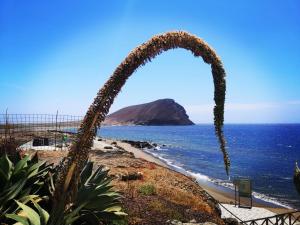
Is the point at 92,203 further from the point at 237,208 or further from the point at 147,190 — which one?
the point at 237,208

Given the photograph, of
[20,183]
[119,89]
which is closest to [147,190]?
[20,183]

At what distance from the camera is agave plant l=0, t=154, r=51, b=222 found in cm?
618

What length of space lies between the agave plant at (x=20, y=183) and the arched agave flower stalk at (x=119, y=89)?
7.44ft


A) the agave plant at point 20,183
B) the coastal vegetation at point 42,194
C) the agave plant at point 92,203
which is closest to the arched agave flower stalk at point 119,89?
the agave plant at point 92,203

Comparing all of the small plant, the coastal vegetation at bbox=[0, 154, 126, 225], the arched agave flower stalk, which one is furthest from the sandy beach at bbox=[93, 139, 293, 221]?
the arched agave flower stalk

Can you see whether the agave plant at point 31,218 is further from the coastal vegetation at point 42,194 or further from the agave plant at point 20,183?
the agave plant at point 20,183

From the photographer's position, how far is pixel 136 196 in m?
11.7

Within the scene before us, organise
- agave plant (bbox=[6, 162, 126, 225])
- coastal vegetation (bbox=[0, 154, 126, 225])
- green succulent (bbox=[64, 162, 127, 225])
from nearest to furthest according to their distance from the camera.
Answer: agave plant (bbox=[6, 162, 126, 225])
coastal vegetation (bbox=[0, 154, 126, 225])
green succulent (bbox=[64, 162, 127, 225])

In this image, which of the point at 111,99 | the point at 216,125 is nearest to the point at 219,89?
the point at 216,125

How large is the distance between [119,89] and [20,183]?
316cm

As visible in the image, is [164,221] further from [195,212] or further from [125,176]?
[125,176]

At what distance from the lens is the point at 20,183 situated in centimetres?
637

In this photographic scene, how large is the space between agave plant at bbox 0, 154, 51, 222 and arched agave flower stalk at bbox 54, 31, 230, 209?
7.44ft

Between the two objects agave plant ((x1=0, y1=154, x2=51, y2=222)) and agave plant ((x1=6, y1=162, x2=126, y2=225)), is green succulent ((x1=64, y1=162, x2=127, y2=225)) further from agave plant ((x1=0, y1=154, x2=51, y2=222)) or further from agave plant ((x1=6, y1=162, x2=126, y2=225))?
agave plant ((x1=0, y1=154, x2=51, y2=222))
